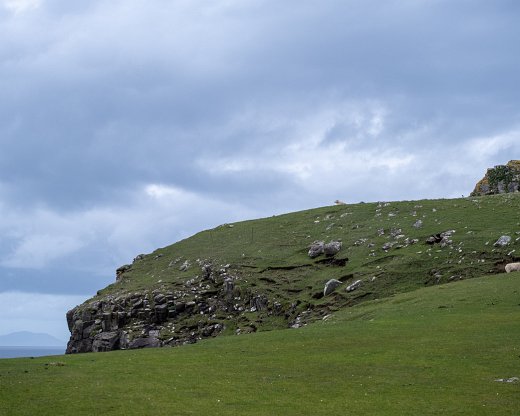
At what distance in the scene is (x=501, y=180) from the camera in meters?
Answer: 113

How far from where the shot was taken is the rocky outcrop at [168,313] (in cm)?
7381

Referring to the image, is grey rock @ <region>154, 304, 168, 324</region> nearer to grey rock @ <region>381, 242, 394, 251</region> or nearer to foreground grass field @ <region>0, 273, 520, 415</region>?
foreground grass field @ <region>0, 273, 520, 415</region>

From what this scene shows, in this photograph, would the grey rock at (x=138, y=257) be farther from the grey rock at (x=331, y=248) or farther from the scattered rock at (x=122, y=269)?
the grey rock at (x=331, y=248)

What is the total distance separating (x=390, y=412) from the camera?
25.8 metres

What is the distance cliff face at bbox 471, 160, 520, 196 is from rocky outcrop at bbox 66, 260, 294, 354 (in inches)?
2207

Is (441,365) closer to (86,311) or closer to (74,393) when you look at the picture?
(74,393)

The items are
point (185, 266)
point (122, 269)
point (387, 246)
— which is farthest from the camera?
point (122, 269)

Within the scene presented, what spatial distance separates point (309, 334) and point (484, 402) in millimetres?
23763

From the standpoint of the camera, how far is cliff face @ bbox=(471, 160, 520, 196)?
111275 millimetres

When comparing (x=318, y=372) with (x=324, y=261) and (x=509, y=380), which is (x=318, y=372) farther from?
(x=324, y=261)

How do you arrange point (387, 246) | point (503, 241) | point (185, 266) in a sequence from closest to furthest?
1. point (503, 241)
2. point (387, 246)
3. point (185, 266)

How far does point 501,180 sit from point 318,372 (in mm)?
89227

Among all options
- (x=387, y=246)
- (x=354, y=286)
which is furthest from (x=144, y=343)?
(x=387, y=246)

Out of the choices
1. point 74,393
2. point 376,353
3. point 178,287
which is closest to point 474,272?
point 376,353
